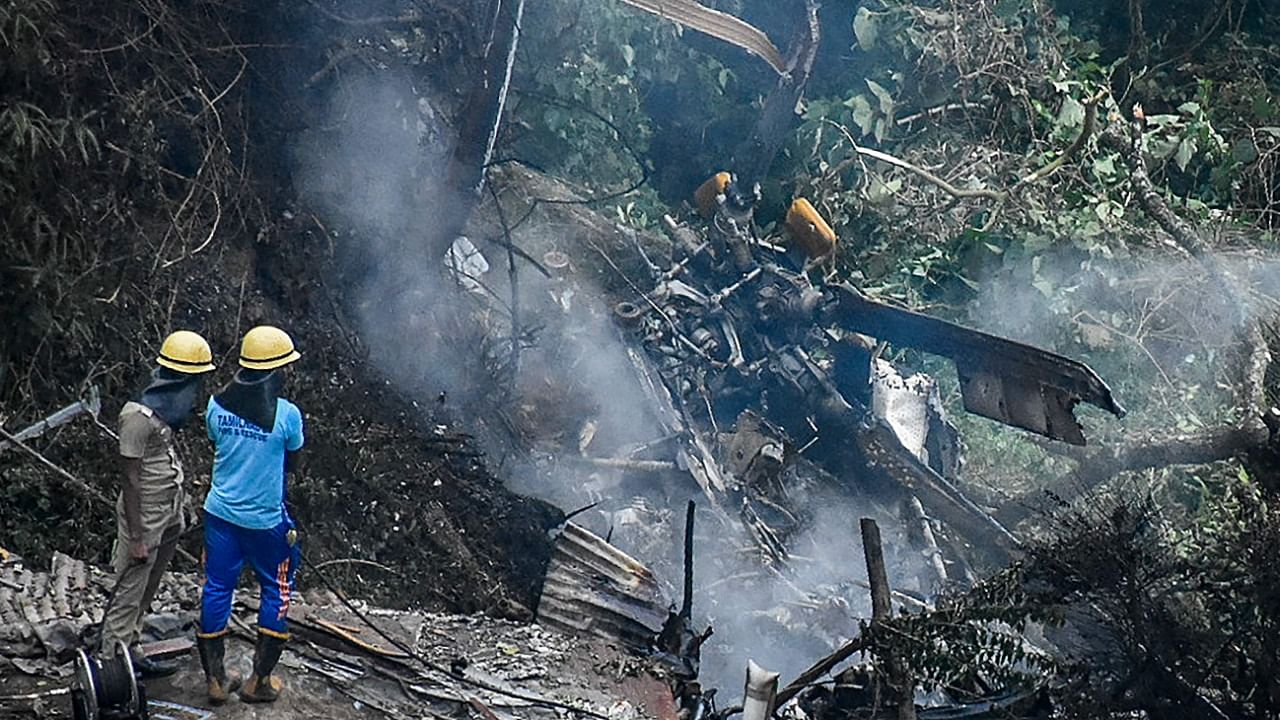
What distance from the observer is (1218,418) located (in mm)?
11477

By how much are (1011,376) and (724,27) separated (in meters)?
4.90

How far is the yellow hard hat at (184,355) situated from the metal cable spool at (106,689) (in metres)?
1.17

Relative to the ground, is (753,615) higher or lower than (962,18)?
lower

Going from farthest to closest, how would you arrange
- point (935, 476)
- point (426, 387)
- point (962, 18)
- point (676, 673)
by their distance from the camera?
point (962, 18) → point (935, 476) → point (426, 387) → point (676, 673)

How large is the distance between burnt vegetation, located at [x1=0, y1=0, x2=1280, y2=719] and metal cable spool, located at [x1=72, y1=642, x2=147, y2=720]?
1.40 meters

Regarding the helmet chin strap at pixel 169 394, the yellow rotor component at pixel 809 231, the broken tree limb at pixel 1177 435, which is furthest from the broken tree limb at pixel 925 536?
the helmet chin strap at pixel 169 394

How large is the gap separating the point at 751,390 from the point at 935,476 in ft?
6.24

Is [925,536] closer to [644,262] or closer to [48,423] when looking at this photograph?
[644,262]

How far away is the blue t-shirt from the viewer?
4898 mm

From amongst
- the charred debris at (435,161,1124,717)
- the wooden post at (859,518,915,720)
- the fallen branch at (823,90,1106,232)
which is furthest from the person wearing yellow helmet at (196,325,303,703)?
the fallen branch at (823,90,1106,232)

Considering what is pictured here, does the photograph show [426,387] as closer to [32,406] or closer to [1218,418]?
[32,406]

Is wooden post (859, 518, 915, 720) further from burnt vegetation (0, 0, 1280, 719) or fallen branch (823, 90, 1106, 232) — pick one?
fallen branch (823, 90, 1106, 232)

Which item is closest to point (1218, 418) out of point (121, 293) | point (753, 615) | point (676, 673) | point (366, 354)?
point (753, 615)

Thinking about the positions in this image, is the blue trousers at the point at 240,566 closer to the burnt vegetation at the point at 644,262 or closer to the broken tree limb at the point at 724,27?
the burnt vegetation at the point at 644,262
